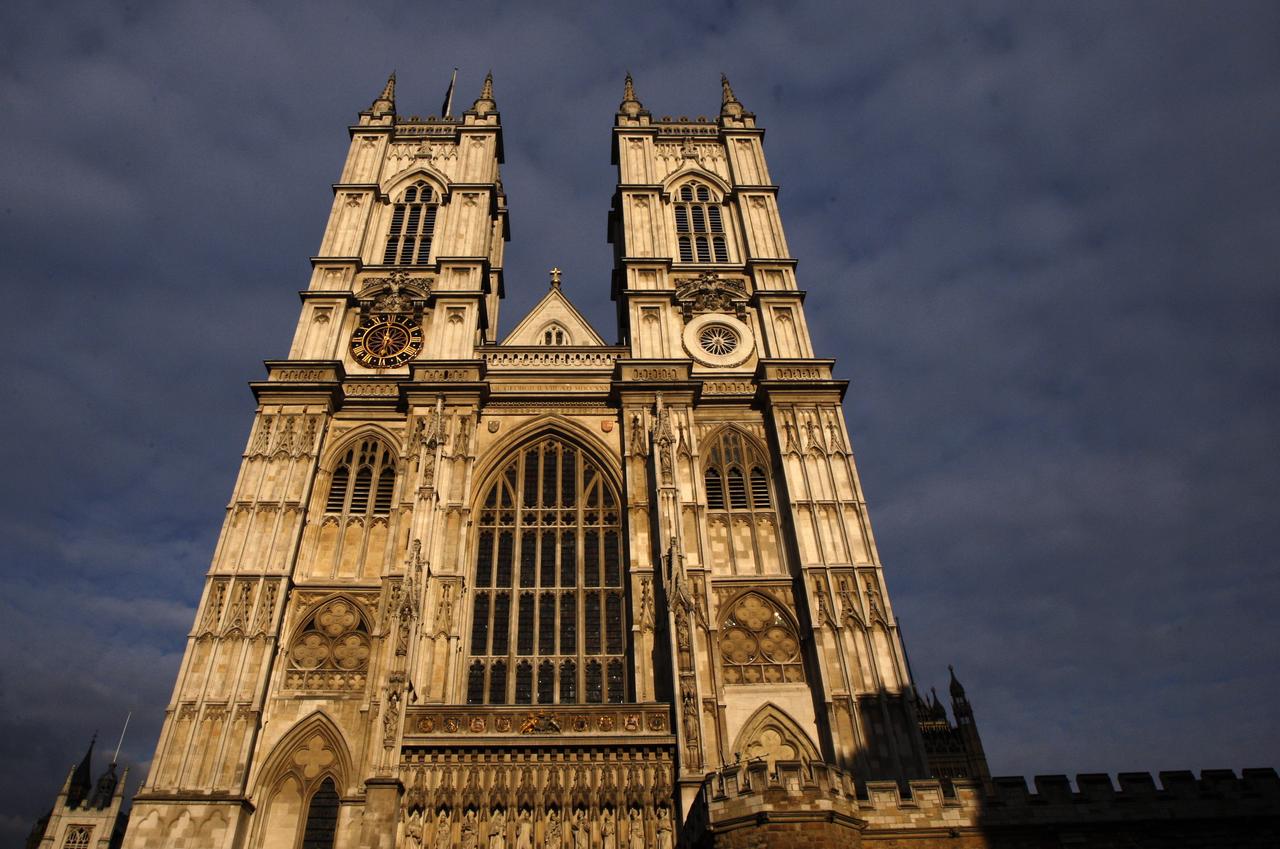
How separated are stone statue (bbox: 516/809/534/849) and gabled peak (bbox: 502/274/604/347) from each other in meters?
15.4

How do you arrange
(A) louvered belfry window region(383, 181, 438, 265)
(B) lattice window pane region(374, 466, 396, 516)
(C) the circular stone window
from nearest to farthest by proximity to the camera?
(B) lattice window pane region(374, 466, 396, 516)
(C) the circular stone window
(A) louvered belfry window region(383, 181, 438, 265)

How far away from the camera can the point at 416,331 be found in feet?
91.1

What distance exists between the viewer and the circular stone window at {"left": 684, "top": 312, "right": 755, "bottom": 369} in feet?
90.3

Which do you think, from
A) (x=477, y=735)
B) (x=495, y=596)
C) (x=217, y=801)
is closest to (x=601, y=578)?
(x=495, y=596)

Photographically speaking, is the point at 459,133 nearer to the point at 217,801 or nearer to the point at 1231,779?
the point at 217,801

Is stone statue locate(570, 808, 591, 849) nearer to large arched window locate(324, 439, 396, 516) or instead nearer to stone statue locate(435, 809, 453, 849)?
stone statue locate(435, 809, 453, 849)

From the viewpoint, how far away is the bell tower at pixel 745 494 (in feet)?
64.8

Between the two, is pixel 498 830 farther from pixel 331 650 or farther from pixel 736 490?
pixel 736 490

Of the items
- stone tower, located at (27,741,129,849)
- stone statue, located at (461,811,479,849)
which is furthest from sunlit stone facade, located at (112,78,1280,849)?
stone tower, located at (27,741,129,849)

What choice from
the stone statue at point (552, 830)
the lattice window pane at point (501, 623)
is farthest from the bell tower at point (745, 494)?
the lattice window pane at point (501, 623)

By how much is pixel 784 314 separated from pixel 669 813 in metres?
16.6

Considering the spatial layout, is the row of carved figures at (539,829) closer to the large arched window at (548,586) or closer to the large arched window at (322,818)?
the large arched window at (322,818)

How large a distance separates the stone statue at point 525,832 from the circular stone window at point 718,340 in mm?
14885

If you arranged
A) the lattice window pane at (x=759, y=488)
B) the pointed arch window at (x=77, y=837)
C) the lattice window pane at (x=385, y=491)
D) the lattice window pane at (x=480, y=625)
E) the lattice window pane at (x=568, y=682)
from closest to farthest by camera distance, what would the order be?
the pointed arch window at (x=77, y=837), the lattice window pane at (x=568, y=682), the lattice window pane at (x=480, y=625), the lattice window pane at (x=385, y=491), the lattice window pane at (x=759, y=488)
